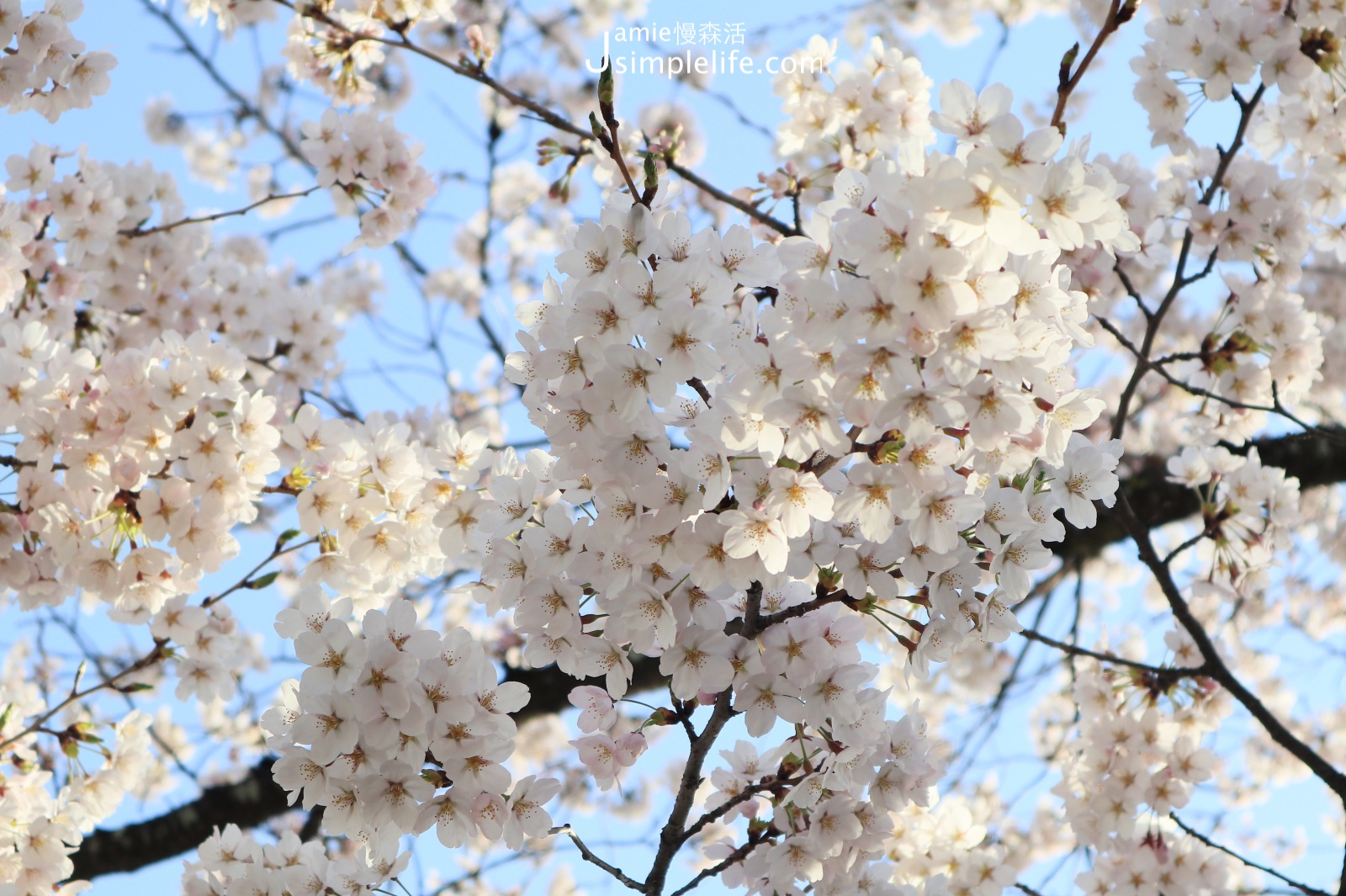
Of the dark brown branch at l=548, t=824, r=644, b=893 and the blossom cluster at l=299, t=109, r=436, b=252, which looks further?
the blossom cluster at l=299, t=109, r=436, b=252

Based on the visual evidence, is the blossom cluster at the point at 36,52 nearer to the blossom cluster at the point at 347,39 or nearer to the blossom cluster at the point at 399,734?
the blossom cluster at the point at 347,39

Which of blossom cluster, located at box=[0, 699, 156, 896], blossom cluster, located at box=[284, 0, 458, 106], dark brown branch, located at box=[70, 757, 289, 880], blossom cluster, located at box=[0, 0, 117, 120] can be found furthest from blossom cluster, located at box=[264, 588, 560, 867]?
dark brown branch, located at box=[70, 757, 289, 880]

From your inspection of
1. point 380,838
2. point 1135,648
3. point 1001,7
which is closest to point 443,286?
point 1001,7

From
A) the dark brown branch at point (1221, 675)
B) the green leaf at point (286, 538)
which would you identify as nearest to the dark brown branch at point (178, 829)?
the green leaf at point (286, 538)

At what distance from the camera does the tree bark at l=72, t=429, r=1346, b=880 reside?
402 centimetres


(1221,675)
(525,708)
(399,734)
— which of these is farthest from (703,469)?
(525,708)

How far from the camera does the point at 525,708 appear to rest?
4.25 m

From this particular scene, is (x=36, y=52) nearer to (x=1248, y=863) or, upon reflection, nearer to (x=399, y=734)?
(x=399, y=734)

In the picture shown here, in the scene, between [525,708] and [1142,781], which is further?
[525,708]

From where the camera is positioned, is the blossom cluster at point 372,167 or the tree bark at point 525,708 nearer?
the blossom cluster at point 372,167

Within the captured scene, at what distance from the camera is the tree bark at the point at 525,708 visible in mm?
4016

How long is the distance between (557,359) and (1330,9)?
2424mm

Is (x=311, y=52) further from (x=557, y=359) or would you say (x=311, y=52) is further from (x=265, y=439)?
(x=557, y=359)

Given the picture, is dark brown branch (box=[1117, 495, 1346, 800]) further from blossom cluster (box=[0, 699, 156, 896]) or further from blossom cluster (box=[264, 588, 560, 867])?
blossom cluster (box=[0, 699, 156, 896])
